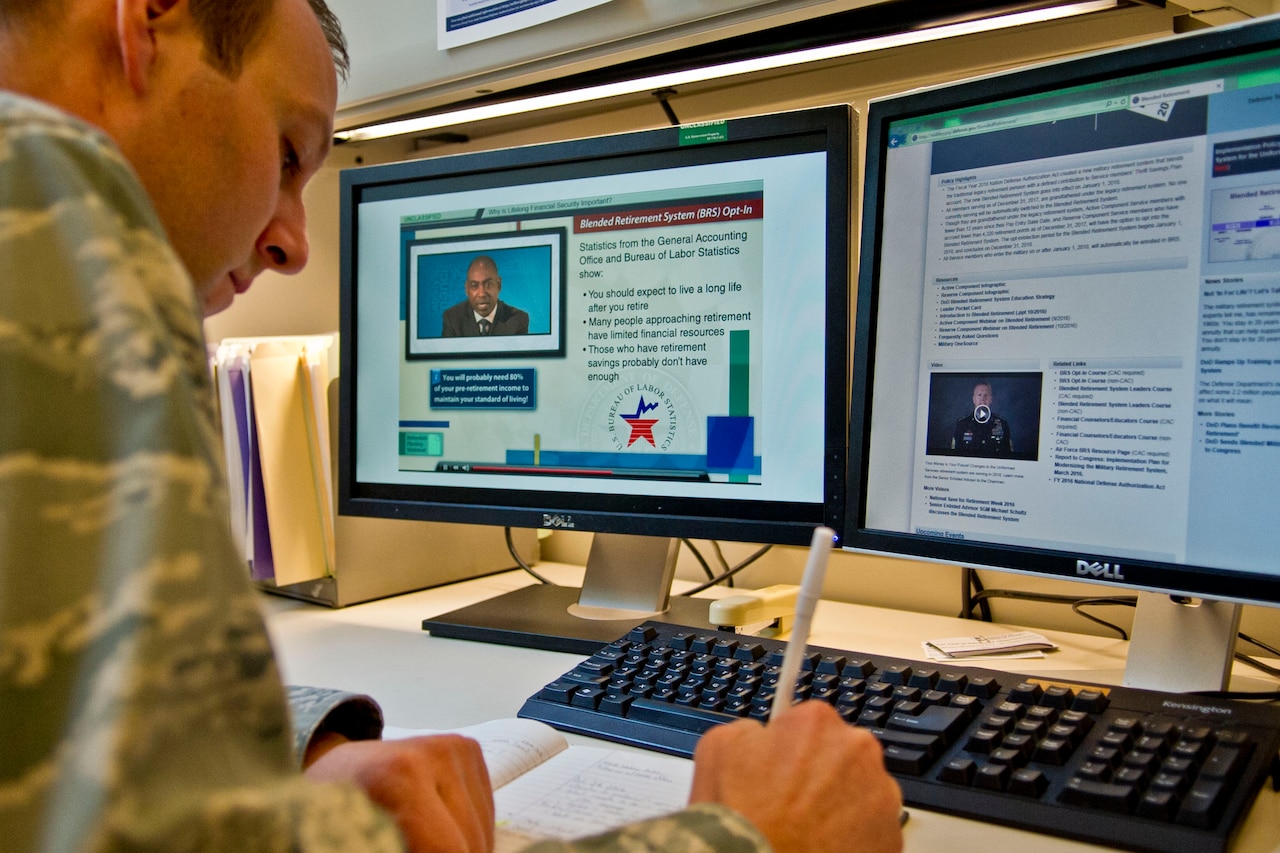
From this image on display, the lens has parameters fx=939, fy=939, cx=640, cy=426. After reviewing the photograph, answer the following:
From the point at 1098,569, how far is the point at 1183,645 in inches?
3.9

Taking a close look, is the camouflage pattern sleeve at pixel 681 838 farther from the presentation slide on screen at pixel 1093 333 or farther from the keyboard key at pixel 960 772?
the presentation slide on screen at pixel 1093 333

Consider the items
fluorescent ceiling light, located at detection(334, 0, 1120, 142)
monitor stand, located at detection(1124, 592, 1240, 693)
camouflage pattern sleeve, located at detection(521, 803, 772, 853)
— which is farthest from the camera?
fluorescent ceiling light, located at detection(334, 0, 1120, 142)

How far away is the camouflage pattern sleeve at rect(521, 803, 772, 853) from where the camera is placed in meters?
0.35

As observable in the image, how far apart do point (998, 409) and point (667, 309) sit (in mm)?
325

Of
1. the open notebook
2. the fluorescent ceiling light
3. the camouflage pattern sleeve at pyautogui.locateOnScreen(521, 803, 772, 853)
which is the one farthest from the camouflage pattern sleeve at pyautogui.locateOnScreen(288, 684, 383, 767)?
the fluorescent ceiling light

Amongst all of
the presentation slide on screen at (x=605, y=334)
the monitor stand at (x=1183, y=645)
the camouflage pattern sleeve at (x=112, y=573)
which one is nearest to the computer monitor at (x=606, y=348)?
the presentation slide on screen at (x=605, y=334)

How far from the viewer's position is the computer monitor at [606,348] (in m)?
0.84

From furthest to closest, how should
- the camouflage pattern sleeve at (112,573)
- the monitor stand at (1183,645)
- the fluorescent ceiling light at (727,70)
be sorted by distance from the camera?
the fluorescent ceiling light at (727,70), the monitor stand at (1183,645), the camouflage pattern sleeve at (112,573)

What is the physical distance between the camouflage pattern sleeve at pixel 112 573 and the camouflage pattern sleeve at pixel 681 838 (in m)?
0.10

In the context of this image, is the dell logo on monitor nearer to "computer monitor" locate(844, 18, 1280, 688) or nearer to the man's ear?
"computer monitor" locate(844, 18, 1280, 688)

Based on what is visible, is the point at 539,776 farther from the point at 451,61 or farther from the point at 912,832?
the point at 451,61

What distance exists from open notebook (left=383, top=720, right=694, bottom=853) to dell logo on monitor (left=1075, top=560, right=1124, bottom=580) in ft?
1.02

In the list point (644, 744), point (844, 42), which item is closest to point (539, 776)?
point (644, 744)

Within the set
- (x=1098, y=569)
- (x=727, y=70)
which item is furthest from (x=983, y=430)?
(x=727, y=70)
